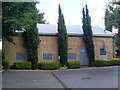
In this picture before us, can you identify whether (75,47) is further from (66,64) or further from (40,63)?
(40,63)

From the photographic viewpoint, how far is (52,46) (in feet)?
80.2

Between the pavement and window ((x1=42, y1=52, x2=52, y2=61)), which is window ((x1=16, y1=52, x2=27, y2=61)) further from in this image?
the pavement

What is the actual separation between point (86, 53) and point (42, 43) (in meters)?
5.40

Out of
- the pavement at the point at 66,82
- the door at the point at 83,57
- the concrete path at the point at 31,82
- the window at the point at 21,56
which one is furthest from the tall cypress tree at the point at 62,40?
the concrete path at the point at 31,82

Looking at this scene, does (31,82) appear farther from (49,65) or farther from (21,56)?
(21,56)

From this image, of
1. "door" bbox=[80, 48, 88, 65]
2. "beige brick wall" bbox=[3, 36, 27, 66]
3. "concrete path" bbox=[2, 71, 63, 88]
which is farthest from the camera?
"door" bbox=[80, 48, 88, 65]

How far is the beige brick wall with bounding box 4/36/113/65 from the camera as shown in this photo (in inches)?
925

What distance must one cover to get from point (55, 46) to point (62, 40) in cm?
121

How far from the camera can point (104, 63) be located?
81.1ft

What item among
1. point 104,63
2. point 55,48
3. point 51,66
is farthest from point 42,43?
point 104,63

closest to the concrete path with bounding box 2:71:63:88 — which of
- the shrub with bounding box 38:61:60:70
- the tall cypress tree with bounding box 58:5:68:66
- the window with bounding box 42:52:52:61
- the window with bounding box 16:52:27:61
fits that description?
the shrub with bounding box 38:61:60:70

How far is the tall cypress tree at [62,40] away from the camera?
78.2 ft

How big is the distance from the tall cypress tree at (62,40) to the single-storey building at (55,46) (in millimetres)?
676

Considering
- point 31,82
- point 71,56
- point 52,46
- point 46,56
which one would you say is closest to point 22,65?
point 46,56
